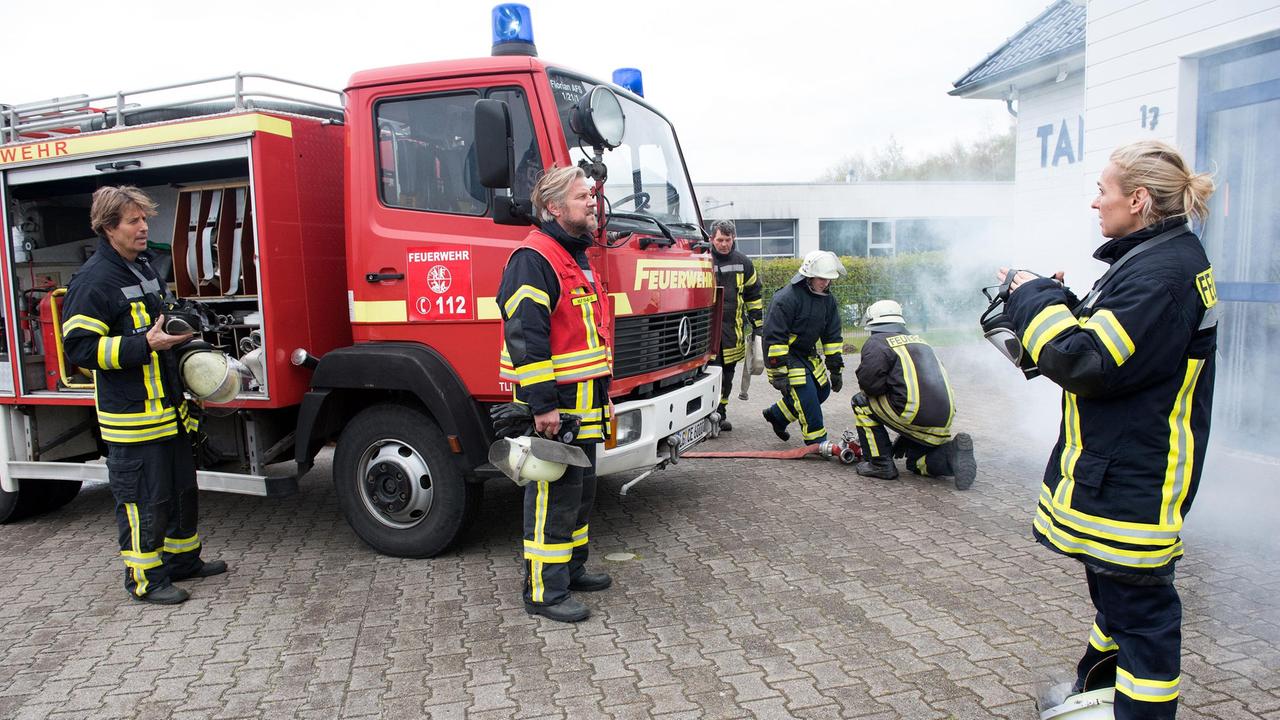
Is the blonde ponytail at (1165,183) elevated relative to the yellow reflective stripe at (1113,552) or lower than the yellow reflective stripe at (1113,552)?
elevated

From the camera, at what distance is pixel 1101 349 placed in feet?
7.29

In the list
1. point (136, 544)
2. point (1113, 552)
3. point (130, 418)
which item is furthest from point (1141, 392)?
point (136, 544)

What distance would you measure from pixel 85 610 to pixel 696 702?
10.1 feet

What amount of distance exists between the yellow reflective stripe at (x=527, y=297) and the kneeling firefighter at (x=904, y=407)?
2.89 meters

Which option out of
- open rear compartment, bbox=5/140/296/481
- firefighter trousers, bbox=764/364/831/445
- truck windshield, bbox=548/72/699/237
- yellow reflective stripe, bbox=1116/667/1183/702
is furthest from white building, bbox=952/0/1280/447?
open rear compartment, bbox=5/140/296/481

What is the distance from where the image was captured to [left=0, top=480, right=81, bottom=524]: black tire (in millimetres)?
5496

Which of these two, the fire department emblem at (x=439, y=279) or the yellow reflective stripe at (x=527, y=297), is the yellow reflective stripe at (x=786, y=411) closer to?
the fire department emblem at (x=439, y=279)

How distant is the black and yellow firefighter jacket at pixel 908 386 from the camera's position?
18.4 ft

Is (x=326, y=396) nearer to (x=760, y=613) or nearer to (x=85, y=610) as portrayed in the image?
(x=85, y=610)

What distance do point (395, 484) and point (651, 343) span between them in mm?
1552

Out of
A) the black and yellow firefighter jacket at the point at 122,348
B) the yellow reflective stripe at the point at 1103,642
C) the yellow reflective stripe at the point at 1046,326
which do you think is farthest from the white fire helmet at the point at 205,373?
the yellow reflective stripe at the point at 1103,642

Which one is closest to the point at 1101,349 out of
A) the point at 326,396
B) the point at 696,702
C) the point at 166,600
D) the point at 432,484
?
the point at 696,702

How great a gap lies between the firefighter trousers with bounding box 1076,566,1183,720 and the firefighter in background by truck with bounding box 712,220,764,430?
186 inches

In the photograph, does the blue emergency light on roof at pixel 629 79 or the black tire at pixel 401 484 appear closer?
the black tire at pixel 401 484
